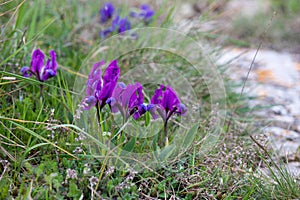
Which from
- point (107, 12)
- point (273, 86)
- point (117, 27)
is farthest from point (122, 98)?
point (273, 86)

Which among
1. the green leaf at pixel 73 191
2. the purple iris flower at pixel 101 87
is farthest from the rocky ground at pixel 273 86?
the green leaf at pixel 73 191

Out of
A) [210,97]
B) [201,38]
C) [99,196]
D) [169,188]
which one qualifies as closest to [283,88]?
[201,38]

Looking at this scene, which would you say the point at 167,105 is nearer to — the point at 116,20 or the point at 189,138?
the point at 189,138

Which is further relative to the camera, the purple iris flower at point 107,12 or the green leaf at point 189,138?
the purple iris flower at point 107,12

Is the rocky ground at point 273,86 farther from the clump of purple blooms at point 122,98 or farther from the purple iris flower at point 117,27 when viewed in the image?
the clump of purple blooms at point 122,98

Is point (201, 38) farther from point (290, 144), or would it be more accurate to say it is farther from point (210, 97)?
point (290, 144)

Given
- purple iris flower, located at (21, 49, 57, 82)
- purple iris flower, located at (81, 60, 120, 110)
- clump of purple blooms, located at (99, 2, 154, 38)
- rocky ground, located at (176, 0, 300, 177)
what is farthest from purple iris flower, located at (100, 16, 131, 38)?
purple iris flower, located at (81, 60, 120, 110)

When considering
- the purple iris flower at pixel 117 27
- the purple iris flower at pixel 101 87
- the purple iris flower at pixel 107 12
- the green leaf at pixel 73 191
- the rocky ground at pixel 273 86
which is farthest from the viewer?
the purple iris flower at pixel 107 12
